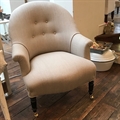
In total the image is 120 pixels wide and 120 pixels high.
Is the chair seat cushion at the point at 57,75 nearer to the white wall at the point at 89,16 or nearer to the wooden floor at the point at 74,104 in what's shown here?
the wooden floor at the point at 74,104

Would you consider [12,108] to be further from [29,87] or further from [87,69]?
[87,69]

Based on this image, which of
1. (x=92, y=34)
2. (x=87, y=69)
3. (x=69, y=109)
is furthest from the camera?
(x=92, y=34)

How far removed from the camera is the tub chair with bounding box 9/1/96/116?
1.39 m

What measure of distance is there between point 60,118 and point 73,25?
91 cm

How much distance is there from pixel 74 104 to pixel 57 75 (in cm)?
44

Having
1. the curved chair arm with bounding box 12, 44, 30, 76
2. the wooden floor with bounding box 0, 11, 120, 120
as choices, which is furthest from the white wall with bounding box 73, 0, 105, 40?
the curved chair arm with bounding box 12, 44, 30, 76

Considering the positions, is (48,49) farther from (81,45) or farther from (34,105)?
(34,105)

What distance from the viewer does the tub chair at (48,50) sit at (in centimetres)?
139

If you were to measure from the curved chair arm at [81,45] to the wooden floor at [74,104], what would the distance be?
442 mm

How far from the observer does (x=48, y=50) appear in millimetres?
1813

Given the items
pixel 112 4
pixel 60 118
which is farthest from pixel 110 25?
pixel 60 118

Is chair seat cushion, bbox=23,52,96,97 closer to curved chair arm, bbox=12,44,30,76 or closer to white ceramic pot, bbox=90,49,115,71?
curved chair arm, bbox=12,44,30,76

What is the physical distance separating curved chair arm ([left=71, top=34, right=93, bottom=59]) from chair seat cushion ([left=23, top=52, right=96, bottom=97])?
8 centimetres

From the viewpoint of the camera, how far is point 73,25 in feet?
5.84
